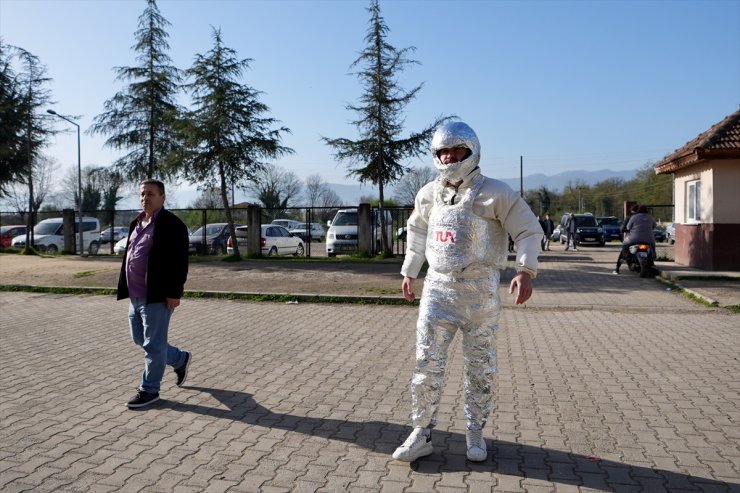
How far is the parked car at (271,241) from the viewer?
23750mm

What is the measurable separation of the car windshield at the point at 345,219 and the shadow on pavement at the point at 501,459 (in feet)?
64.0

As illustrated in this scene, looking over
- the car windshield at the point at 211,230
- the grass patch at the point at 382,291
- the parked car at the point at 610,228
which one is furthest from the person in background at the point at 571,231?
the grass patch at the point at 382,291

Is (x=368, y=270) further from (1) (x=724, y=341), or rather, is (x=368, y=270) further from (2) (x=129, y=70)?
(2) (x=129, y=70)

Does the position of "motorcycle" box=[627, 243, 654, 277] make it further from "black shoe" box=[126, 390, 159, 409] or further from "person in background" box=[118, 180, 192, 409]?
"black shoe" box=[126, 390, 159, 409]

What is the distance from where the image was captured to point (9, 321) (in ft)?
32.1

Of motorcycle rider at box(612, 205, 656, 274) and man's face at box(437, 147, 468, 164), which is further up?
man's face at box(437, 147, 468, 164)

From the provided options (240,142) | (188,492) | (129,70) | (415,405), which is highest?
(129,70)

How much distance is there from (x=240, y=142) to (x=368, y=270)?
7830 mm

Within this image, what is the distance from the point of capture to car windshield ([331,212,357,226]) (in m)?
24.6

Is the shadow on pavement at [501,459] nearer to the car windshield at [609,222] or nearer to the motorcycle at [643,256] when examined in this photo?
the motorcycle at [643,256]

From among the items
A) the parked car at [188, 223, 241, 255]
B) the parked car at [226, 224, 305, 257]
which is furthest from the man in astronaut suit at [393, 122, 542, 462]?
the parked car at [188, 223, 241, 255]

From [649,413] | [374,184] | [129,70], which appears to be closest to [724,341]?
[649,413]

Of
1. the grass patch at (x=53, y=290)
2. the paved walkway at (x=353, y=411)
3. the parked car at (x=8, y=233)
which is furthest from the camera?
the parked car at (x=8, y=233)

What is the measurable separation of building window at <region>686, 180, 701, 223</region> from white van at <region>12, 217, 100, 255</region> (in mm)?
23958
